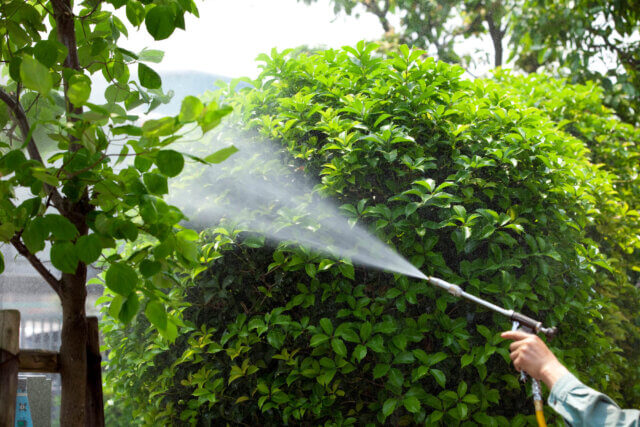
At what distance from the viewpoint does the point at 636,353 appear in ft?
12.8

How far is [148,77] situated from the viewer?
1.76 m

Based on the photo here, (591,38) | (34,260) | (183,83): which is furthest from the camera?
(591,38)

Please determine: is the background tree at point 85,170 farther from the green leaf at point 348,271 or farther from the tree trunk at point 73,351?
the green leaf at point 348,271

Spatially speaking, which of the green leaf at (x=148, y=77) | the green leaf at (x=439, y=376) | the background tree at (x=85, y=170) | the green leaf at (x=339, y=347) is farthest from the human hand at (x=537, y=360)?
A: the green leaf at (x=148, y=77)

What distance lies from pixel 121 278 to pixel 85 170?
0.98 ft

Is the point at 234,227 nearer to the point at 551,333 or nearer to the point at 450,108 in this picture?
the point at 450,108

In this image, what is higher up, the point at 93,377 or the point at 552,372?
the point at 552,372

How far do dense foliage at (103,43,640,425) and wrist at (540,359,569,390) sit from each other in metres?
0.57

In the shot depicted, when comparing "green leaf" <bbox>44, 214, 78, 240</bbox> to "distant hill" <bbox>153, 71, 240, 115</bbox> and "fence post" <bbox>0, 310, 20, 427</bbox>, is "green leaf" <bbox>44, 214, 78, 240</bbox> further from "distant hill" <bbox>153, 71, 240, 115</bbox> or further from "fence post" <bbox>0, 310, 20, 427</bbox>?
"distant hill" <bbox>153, 71, 240, 115</bbox>

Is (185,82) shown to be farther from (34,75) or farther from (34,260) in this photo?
(34,75)

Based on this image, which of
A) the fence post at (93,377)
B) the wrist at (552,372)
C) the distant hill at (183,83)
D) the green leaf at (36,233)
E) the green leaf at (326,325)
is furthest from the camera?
the distant hill at (183,83)

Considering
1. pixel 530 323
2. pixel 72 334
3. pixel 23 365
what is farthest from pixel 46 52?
pixel 530 323

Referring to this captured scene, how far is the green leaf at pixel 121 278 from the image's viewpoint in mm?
1517

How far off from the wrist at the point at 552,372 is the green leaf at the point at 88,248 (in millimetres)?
1324
